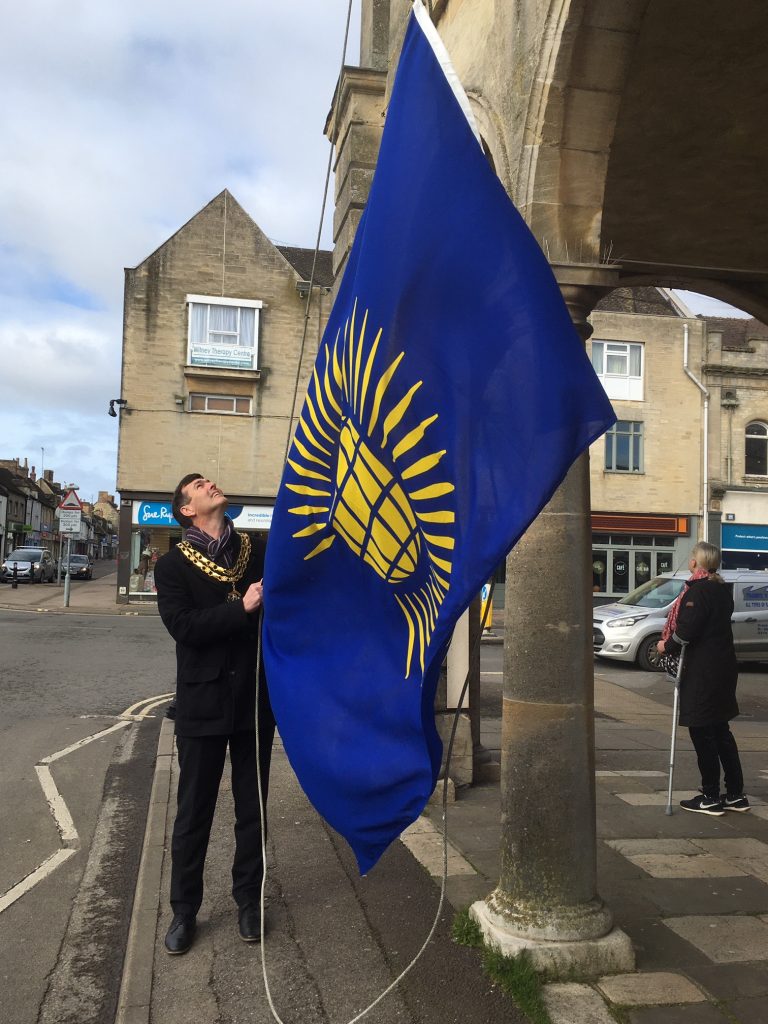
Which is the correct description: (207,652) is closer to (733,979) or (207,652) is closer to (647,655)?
(733,979)

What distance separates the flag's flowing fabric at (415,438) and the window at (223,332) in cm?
2773

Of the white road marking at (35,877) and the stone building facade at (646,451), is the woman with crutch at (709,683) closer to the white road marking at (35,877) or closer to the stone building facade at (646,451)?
the white road marking at (35,877)

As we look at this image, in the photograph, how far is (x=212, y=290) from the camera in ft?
98.3

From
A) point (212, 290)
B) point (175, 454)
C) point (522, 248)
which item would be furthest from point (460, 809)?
point (212, 290)

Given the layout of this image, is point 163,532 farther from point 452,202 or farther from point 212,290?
point 452,202

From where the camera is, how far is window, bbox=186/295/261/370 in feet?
96.9

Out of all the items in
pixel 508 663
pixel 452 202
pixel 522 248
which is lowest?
pixel 508 663

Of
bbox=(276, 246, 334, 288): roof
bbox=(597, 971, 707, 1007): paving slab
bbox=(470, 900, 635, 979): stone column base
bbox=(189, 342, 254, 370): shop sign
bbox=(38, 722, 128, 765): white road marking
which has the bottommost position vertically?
bbox=(38, 722, 128, 765): white road marking

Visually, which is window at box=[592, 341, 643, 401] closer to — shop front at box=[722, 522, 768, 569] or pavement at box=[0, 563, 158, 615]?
shop front at box=[722, 522, 768, 569]

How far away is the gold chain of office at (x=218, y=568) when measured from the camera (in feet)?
12.7

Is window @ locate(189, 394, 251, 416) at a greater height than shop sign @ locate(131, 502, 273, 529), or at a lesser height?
greater

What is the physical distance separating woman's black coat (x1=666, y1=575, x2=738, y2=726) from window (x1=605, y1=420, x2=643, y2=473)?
24978mm

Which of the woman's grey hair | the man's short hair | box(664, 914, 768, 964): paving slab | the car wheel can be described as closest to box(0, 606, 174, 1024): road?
the man's short hair

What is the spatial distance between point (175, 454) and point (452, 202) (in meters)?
27.9
